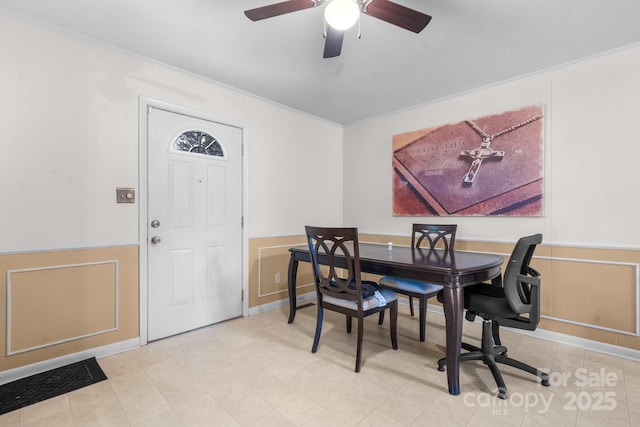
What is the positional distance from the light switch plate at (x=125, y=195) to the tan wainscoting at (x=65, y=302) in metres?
0.39

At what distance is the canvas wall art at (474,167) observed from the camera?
2762mm

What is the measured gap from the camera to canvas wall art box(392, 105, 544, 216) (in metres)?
2.76

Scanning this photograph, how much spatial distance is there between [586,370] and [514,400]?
2.68 ft

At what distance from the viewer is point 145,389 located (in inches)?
75.1

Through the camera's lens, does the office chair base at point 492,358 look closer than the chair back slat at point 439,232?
Yes

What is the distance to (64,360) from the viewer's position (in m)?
2.16

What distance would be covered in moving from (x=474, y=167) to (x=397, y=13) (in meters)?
2.02

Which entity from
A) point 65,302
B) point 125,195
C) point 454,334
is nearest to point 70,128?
point 125,195

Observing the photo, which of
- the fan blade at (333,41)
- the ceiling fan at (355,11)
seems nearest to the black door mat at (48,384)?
the ceiling fan at (355,11)

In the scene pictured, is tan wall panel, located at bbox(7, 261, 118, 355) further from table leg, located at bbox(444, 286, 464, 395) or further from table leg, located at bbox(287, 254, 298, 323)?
table leg, located at bbox(444, 286, 464, 395)

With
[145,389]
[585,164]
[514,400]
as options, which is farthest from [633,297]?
[145,389]

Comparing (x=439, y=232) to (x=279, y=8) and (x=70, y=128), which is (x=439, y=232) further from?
(x=70, y=128)

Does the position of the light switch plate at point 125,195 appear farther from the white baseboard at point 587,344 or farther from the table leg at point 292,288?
the white baseboard at point 587,344

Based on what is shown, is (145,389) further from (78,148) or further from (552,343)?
(552,343)
